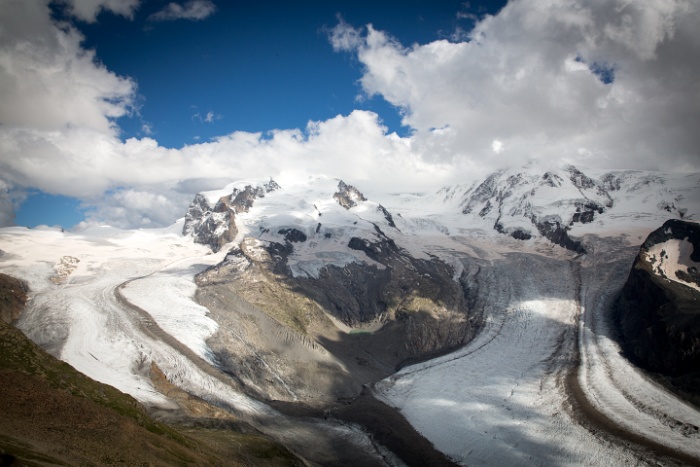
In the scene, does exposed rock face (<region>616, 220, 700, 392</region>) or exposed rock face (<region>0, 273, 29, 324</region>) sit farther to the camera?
exposed rock face (<region>0, 273, 29, 324</region>)

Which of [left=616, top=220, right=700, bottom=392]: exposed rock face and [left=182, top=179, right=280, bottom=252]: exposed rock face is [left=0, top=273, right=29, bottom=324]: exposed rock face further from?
[left=616, top=220, right=700, bottom=392]: exposed rock face

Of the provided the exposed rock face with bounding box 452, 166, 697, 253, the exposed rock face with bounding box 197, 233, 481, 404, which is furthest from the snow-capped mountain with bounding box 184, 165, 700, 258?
the exposed rock face with bounding box 197, 233, 481, 404

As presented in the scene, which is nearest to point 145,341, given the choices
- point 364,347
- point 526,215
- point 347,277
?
point 364,347

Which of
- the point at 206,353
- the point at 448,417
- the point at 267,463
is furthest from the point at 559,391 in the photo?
the point at 206,353

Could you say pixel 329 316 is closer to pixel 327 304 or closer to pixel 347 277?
pixel 327 304

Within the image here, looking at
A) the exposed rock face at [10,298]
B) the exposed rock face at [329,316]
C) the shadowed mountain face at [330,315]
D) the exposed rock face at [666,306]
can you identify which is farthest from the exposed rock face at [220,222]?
the exposed rock face at [666,306]

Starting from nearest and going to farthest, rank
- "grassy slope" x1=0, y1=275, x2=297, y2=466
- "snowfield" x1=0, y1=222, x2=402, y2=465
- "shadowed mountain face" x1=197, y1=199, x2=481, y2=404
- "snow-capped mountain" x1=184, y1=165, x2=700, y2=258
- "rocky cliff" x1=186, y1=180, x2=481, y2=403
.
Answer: "grassy slope" x1=0, y1=275, x2=297, y2=466
"snowfield" x1=0, y1=222, x2=402, y2=465
"shadowed mountain face" x1=197, y1=199, x2=481, y2=404
"rocky cliff" x1=186, y1=180, x2=481, y2=403
"snow-capped mountain" x1=184, y1=165, x2=700, y2=258
